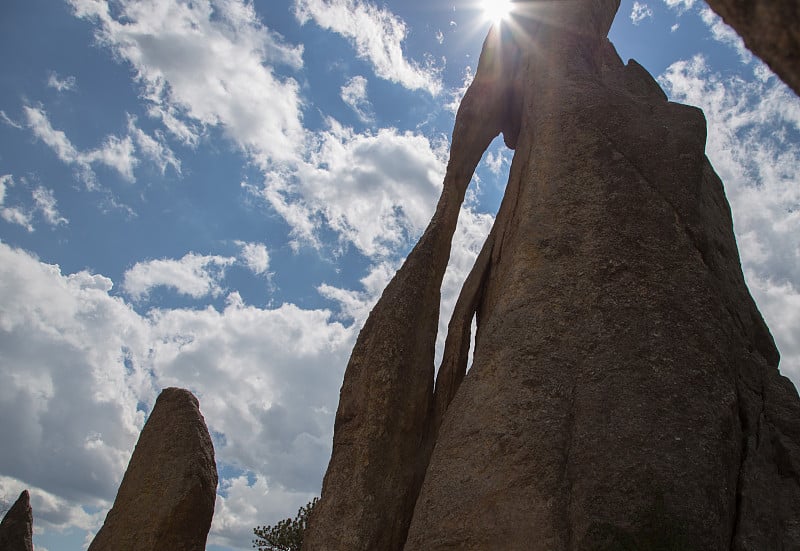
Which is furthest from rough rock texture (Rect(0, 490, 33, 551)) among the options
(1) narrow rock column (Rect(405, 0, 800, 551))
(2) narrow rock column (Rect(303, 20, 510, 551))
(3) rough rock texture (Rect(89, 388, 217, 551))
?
(1) narrow rock column (Rect(405, 0, 800, 551))

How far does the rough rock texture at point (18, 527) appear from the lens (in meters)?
14.8

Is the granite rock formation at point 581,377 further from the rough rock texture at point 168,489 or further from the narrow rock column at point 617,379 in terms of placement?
the rough rock texture at point 168,489

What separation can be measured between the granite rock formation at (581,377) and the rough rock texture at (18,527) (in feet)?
26.9

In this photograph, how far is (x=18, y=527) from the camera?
15.1 metres

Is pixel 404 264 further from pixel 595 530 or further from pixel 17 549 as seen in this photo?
pixel 17 549

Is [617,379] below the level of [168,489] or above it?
above

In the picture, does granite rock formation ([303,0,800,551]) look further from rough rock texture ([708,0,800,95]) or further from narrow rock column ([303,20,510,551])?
rough rock texture ([708,0,800,95])

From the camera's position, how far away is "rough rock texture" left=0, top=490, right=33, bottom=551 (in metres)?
14.8

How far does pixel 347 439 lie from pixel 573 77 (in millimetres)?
8322

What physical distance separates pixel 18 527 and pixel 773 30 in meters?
17.2

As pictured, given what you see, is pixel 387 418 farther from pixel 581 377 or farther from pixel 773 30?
pixel 773 30

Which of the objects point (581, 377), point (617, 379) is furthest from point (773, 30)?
point (581, 377)

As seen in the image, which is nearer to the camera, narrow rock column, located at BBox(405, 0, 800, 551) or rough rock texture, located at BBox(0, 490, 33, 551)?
A: narrow rock column, located at BBox(405, 0, 800, 551)

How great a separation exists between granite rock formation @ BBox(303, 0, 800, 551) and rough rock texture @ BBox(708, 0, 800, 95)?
624 cm
